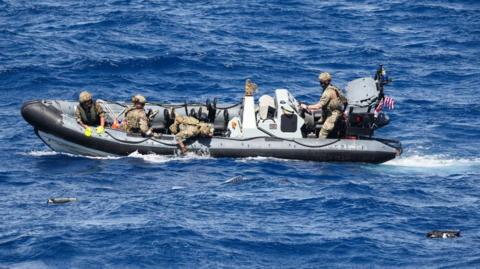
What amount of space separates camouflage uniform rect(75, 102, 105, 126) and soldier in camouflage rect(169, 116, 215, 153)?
1.97 metres

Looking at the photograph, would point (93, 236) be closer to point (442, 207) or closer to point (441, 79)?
point (442, 207)

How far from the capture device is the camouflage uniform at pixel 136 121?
25.9 meters

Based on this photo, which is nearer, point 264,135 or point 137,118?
point 137,118

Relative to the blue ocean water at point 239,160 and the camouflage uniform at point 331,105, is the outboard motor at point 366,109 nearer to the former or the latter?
the camouflage uniform at point 331,105

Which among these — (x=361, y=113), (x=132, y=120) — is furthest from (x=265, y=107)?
(x=132, y=120)

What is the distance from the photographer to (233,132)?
87.0ft

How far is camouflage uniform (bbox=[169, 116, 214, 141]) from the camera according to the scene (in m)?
25.7

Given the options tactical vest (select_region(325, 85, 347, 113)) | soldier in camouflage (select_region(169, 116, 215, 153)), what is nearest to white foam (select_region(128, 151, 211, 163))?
soldier in camouflage (select_region(169, 116, 215, 153))

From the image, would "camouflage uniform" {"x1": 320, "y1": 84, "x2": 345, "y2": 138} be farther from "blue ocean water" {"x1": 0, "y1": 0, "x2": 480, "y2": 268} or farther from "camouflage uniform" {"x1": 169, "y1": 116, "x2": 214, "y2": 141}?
"camouflage uniform" {"x1": 169, "y1": 116, "x2": 214, "y2": 141}

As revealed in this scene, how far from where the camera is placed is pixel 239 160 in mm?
25672

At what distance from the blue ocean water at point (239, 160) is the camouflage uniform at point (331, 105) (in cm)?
111

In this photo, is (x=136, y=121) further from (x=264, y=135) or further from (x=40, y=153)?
(x=264, y=135)

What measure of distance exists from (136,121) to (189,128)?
1391mm

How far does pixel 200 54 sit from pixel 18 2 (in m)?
10.7
